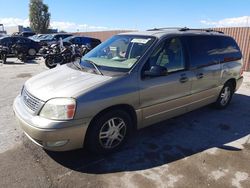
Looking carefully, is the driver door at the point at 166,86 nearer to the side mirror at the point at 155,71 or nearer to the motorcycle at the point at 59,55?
the side mirror at the point at 155,71

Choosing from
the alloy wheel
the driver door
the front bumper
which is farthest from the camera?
the driver door

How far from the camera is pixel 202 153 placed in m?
3.74

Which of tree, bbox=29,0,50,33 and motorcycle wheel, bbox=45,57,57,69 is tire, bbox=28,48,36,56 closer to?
motorcycle wheel, bbox=45,57,57,69

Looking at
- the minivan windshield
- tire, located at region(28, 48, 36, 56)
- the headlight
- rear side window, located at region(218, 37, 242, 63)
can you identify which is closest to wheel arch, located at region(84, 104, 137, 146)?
the headlight

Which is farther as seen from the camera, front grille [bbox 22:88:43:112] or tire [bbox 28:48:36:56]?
tire [bbox 28:48:36:56]


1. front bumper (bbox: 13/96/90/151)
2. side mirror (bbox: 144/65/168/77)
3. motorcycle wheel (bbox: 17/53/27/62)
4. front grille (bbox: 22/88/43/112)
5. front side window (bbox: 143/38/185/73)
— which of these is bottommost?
motorcycle wheel (bbox: 17/53/27/62)

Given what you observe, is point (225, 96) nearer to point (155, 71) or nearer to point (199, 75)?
point (199, 75)

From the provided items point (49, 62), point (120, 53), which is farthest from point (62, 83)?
point (49, 62)

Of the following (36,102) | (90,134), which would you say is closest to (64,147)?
(90,134)

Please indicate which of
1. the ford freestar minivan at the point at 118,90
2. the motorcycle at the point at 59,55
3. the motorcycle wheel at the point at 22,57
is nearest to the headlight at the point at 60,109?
the ford freestar minivan at the point at 118,90

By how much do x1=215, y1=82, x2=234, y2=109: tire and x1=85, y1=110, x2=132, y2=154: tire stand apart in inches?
109

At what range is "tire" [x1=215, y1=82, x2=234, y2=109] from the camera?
553cm

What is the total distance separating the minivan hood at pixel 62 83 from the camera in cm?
315

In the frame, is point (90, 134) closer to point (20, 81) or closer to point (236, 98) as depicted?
point (236, 98)
